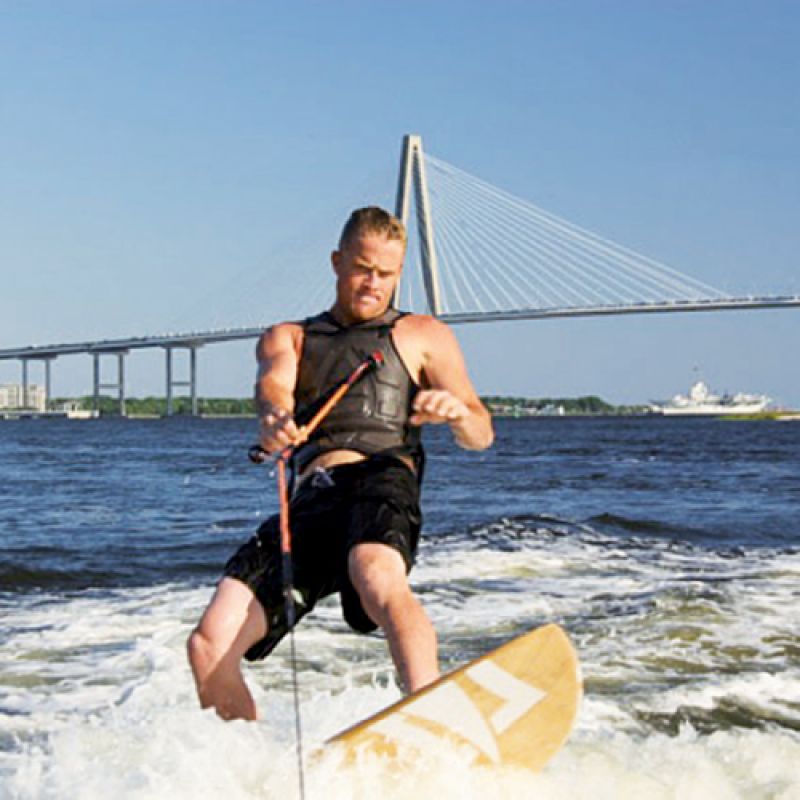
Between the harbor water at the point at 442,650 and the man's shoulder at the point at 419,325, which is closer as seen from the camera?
the harbor water at the point at 442,650

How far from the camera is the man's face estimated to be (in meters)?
3.21

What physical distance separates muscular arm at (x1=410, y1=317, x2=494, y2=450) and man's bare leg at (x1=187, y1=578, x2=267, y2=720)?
614mm

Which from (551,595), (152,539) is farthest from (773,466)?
(551,595)

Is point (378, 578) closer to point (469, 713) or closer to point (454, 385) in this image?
point (469, 713)

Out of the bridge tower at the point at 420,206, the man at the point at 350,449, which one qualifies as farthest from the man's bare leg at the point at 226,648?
the bridge tower at the point at 420,206

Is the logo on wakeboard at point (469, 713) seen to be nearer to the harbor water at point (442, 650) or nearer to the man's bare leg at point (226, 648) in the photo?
the harbor water at point (442, 650)

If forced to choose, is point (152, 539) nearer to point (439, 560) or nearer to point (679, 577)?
point (439, 560)

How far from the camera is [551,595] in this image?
293 inches

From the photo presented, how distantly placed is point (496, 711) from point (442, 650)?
265 cm

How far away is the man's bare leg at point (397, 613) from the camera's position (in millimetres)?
2945


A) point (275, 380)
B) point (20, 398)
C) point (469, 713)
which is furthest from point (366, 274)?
point (20, 398)

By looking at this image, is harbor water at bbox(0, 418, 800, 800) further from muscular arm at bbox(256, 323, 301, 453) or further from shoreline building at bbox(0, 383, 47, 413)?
shoreline building at bbox(0, 383, 47, 413)

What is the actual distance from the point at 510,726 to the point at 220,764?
0.66 metres

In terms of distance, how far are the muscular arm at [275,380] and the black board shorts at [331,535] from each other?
0.22 meters
